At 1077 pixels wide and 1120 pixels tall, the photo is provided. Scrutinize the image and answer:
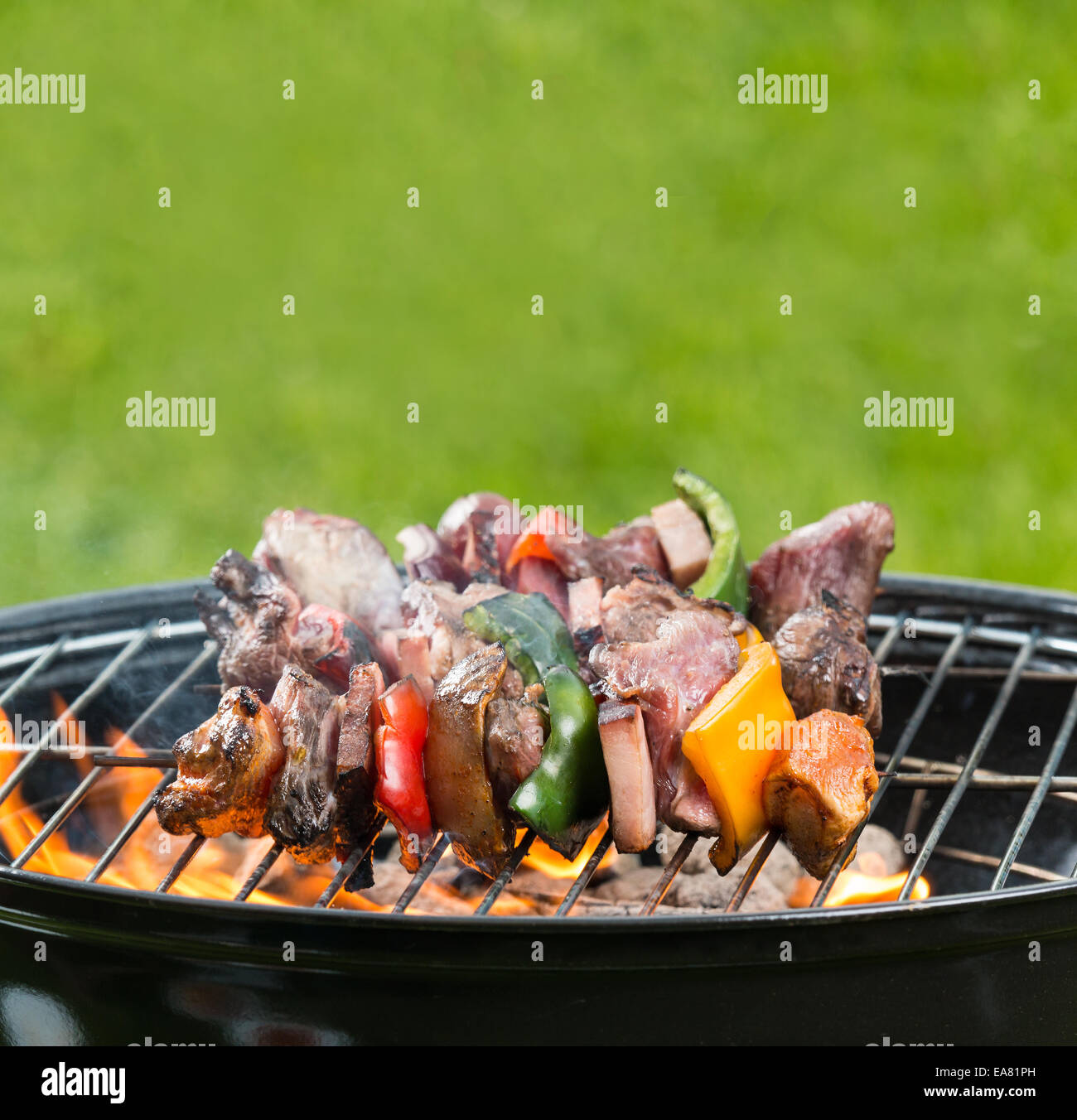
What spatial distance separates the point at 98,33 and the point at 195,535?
2926 mm

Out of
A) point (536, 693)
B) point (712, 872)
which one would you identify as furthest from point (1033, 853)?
point (536, 693)

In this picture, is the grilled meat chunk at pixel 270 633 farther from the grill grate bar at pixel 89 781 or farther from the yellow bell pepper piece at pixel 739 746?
the yellow bell pepper piece at pixel 739 746

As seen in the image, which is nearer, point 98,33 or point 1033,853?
point 1033,853

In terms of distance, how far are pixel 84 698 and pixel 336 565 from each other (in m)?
0.72

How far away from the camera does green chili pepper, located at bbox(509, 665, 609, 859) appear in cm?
261

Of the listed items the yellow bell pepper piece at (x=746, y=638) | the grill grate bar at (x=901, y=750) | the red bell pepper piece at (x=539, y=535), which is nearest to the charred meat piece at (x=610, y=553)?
the red bell pepper piece at (x=539, y=535)

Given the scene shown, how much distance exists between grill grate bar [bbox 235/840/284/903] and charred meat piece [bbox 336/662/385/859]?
130mm

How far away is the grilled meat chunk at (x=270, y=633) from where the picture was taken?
3102 millimetres

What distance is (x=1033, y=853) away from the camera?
3.79 metres

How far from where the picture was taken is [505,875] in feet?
8.68

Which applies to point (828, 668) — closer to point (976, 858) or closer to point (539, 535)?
point (539, 535)

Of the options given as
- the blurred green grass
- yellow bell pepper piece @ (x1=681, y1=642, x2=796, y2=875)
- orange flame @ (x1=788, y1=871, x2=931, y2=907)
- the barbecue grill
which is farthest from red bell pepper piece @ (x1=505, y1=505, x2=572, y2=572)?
the blurred green grass

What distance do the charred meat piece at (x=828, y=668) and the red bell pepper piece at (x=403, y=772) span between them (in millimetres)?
855

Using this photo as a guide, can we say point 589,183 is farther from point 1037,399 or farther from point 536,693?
point 536,693
